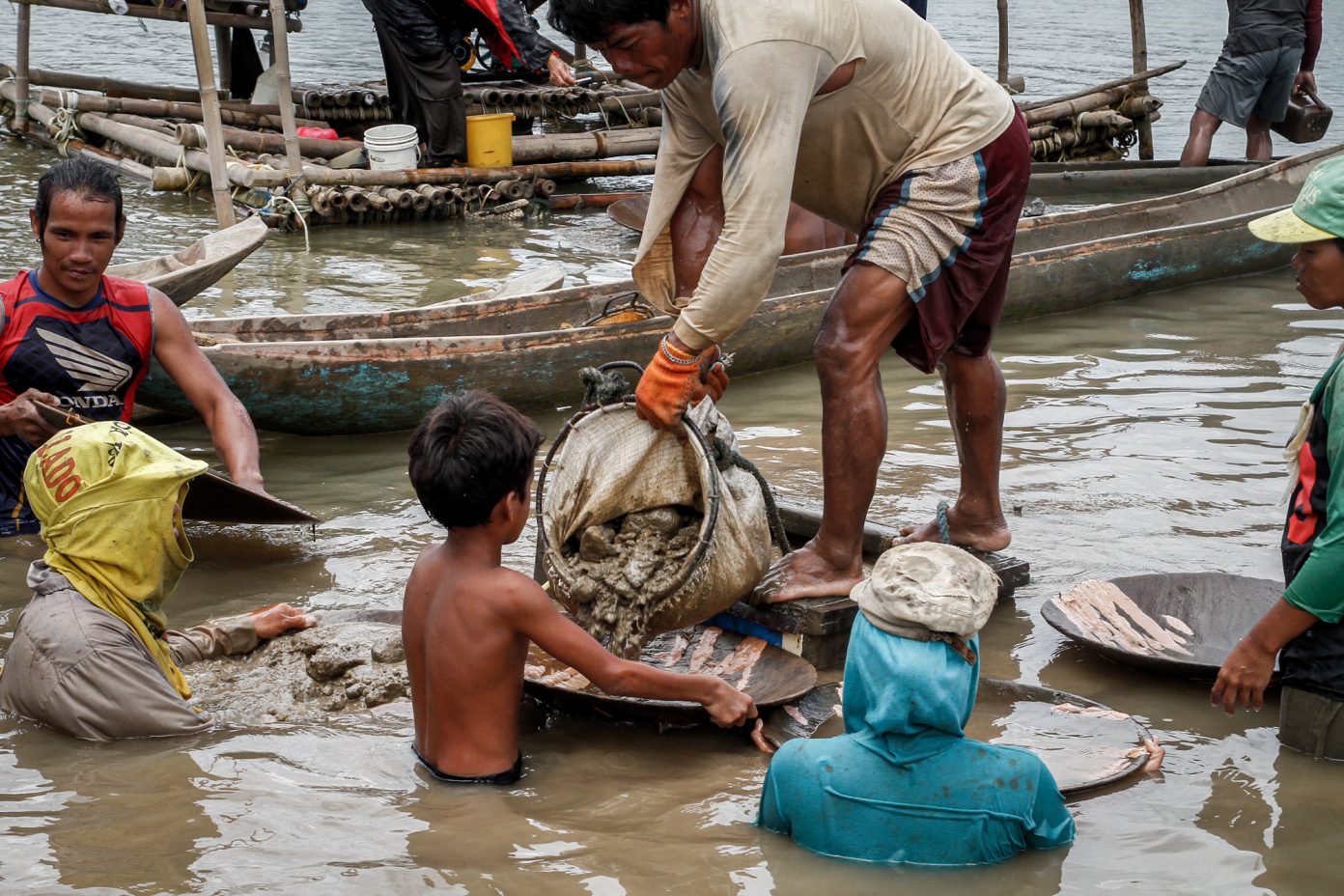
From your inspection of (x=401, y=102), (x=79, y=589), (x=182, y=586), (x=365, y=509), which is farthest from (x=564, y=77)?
(x=79, y=589)

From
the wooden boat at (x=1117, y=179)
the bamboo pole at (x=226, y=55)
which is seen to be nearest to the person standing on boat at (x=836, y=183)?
the wooden boat at (x=1117, y=179)

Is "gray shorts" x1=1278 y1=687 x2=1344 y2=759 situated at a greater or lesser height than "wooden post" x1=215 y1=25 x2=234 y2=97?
lesser

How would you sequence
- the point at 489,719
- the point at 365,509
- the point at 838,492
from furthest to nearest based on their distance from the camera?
the point at 365,509 < the point at 838,492 < the point at 489,719

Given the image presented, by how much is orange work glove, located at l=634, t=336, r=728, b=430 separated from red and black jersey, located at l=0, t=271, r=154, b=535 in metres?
1.78

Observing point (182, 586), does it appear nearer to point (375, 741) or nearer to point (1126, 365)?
point (375, 741)

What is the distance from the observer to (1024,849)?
8.84ft

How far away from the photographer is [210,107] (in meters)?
7.88

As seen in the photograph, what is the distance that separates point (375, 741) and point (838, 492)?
1.33m

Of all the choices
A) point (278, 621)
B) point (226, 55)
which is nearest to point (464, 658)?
point (278, 621)

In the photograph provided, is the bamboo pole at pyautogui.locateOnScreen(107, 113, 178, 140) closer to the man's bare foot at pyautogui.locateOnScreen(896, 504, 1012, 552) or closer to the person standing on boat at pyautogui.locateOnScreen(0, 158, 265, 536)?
the person standing on boat at pyautogui.locateOnScreen(0, 158, 265, 536)

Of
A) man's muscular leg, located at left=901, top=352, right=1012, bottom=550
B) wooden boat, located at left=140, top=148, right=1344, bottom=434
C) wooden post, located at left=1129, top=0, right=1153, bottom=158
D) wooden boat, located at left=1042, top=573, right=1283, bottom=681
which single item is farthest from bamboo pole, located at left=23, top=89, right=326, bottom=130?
wooden boat, located at left=1042, top=573, right=1283, bottom=681

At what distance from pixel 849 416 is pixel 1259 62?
7948mm

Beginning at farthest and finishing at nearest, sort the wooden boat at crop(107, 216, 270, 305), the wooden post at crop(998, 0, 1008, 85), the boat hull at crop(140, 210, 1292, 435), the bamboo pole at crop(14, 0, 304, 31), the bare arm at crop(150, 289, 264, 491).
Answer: the wooden post at crop(998, 0, 1008, 85)
the bamboo pole at crop(14, 0, 304, 31)
the wooden boat at crop(107, 216, 270, 305)
the boat hull at crop(140, 210, 1292, 435)
the bare arm at crop(150, 289, 264, 491)

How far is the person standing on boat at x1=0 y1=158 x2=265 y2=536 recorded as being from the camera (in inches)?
157
